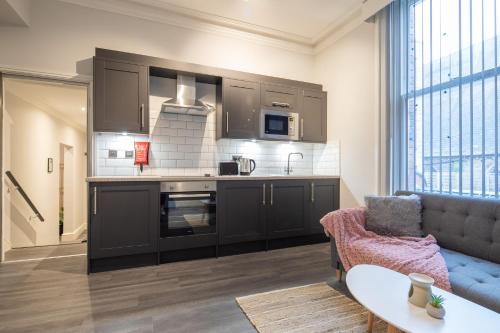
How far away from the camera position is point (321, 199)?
3.63m

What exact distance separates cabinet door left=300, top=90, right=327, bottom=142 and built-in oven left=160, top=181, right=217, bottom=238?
1714mm

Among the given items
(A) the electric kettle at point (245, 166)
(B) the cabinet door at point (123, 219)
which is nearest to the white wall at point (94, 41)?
(A) the electric kettle at point (245, 166)

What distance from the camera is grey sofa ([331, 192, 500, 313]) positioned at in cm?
144

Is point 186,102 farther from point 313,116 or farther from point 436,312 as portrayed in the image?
point 436,312

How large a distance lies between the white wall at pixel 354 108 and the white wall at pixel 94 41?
1.23 m

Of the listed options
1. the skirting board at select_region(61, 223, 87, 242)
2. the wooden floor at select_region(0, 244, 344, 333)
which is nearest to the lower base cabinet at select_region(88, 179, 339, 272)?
the wooden floor at select_region(0, 244, 344, 333)

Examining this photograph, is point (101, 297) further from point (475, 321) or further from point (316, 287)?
point (475, 321)

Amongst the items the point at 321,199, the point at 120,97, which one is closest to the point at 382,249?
the point at 321,199

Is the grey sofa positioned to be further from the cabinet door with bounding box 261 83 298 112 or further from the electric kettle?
the cabinet door with bounding box 261 83 298 112

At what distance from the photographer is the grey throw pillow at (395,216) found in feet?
7.37

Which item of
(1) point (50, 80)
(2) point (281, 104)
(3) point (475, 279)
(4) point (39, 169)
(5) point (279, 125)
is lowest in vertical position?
(3) point (475, 279)

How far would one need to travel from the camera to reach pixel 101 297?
6.89ft

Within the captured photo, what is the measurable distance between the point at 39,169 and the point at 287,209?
444 cm

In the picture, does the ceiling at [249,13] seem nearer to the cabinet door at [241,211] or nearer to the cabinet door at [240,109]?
the cabinet door at [240,109]
